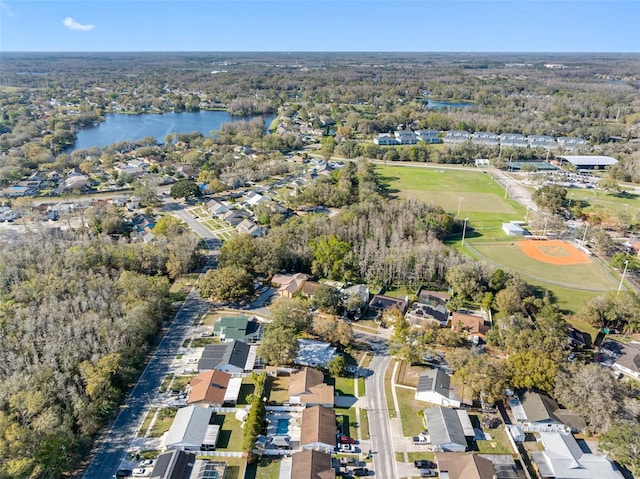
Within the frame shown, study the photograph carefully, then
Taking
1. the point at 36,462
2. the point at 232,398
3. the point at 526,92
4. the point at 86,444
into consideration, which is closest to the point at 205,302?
the point at 232,398

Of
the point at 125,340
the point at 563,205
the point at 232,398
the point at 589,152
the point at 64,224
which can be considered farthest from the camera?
the point at 589,152

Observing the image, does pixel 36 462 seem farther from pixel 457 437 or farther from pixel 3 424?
pixel 457 437

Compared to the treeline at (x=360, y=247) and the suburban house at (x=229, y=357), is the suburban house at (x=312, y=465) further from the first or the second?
the treeline at (x=360, y=247)

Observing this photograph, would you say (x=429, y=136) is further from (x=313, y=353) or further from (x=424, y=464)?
(x=424, y=464)

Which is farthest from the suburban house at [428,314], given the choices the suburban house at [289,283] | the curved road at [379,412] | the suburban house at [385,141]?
the suburban house at [385,141]

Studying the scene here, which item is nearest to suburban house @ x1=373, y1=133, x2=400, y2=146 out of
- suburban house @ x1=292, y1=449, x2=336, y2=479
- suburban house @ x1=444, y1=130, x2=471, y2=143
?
suburban house @ x1=444, y1=130, x2=471, y2=143

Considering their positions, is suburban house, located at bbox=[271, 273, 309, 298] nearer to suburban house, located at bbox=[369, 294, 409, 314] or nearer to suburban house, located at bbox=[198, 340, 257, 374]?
suburban house, located at bbox=[369, 294, 409, 314]
